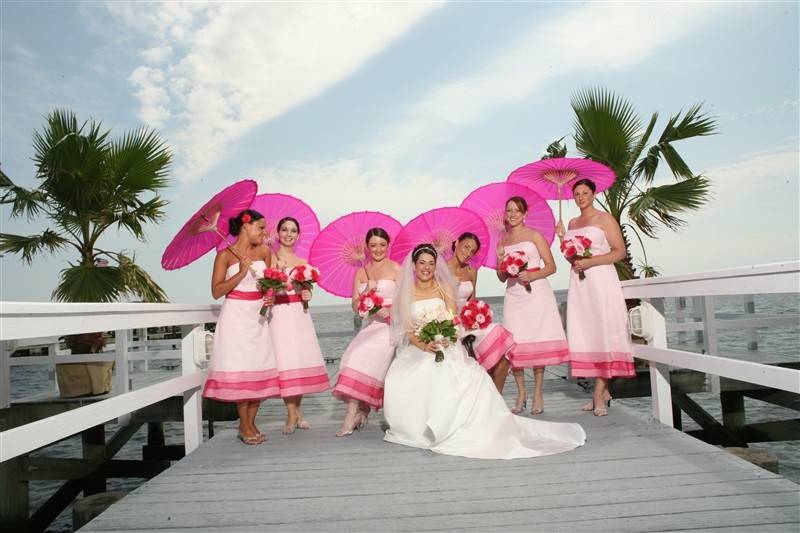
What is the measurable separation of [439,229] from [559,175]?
151 centimetres

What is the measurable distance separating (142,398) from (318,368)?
190cm

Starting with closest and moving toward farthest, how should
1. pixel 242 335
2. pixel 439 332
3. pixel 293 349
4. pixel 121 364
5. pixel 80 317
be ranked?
1. pixel 80 317
2. pixel 439 332
3. pixel 242 335
4. pixel 293 349
5. pixel 121 364

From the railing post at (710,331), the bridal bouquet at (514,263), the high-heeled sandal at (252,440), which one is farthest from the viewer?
the railing post at (710,331)

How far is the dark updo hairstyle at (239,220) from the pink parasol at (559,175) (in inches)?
115

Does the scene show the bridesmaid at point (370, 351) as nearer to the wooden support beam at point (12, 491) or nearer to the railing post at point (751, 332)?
the wooden support beam at point (12, 491)

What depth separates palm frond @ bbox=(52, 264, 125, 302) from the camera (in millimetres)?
8906

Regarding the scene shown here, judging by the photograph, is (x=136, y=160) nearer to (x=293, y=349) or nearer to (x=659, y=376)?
(x=293, y=349)

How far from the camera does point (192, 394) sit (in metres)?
5.31

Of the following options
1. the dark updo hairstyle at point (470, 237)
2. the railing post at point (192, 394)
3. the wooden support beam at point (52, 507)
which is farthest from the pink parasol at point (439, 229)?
the wooden support beam at point (52, 507)

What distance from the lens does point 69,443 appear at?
2042 cm

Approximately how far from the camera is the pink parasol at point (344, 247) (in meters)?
6.15

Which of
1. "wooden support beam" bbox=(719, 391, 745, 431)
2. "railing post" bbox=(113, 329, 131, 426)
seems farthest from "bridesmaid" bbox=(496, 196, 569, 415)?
"wooden support beam" bbox=(719, 391, 745, 431)

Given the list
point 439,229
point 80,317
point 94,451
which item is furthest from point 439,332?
point 94,451

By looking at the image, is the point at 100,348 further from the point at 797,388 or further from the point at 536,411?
the point at 797,388
